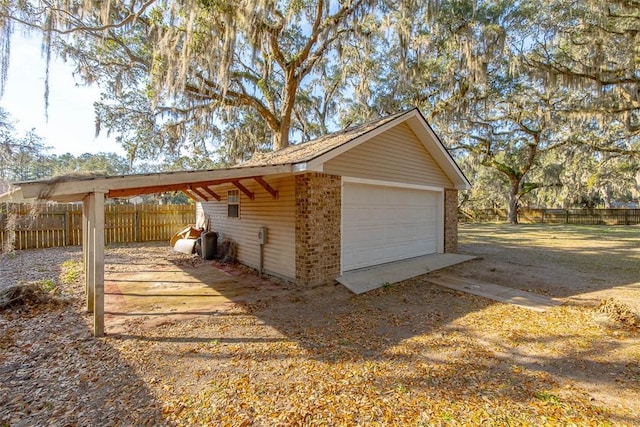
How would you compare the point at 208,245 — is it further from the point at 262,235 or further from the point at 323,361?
the point at 323,361

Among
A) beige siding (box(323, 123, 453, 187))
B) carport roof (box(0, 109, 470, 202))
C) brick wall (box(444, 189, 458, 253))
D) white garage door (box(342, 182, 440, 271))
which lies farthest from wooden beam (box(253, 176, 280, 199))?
brick wall (box(444, 189, 458, 253))

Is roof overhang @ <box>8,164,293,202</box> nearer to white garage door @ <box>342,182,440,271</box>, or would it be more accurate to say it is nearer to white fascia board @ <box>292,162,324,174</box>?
white fascia board @ <box>292,162,324,174</box>

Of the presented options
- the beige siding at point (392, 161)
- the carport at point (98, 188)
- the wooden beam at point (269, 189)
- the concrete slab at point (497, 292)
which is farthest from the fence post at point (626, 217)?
the carport at point (98, 188)

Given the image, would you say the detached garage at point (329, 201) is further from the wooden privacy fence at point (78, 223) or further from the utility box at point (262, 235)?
the wooden privacy fence at point (78, 223)

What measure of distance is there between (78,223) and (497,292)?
48.1ft

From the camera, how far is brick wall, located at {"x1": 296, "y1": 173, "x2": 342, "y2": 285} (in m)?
5.91

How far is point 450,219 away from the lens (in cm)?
963

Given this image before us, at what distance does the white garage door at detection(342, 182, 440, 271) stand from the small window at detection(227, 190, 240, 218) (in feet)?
11.1

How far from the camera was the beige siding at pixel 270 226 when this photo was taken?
20.9 ft

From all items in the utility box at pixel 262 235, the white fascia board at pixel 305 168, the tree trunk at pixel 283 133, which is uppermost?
the tree trunk at pixel 283 133

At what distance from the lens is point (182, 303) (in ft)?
17.5

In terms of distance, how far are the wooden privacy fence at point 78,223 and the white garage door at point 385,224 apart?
1002cm

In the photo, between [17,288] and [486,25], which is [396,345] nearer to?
[17,288]

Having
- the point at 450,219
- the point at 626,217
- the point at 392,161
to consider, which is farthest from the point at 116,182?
the point at 626,217
